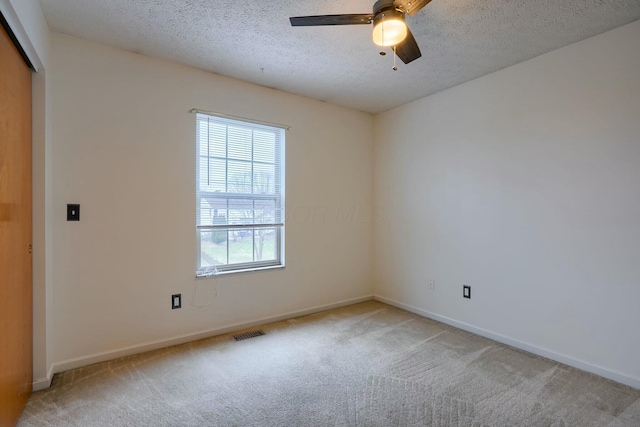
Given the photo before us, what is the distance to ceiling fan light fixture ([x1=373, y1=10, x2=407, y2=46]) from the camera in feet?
5.51

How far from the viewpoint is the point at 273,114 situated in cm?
331

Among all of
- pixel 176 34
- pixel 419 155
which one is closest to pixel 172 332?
pixel 176 34

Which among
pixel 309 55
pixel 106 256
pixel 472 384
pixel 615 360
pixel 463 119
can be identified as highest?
pixel 309 55

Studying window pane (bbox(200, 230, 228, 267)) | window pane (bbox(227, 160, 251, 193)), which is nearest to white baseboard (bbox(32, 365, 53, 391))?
window pane (bbox(200, 230, 228, 267))

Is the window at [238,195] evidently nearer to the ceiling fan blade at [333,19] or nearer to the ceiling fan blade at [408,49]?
the ceiling fan blade at [333,19]

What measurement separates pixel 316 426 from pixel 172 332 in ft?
5.37

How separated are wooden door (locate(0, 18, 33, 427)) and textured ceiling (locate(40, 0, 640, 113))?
69 cm

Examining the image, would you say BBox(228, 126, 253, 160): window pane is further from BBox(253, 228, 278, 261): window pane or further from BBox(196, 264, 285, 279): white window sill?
BBox(196, 264, 285, 279): white window sill

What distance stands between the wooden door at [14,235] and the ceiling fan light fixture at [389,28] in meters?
1.87

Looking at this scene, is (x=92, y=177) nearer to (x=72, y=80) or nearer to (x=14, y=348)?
(x=72, y=80)

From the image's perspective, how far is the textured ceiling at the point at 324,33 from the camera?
78.2 inches

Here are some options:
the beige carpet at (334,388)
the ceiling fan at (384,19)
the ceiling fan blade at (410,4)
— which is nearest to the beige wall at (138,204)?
the beige carpet at (334,388)

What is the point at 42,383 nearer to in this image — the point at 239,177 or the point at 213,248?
the point at 213,248

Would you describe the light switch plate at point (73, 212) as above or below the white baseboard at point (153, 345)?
above
